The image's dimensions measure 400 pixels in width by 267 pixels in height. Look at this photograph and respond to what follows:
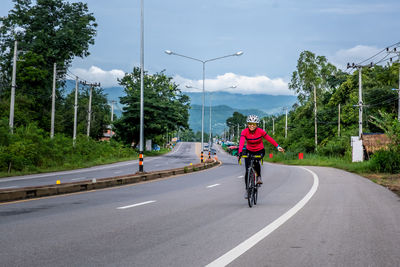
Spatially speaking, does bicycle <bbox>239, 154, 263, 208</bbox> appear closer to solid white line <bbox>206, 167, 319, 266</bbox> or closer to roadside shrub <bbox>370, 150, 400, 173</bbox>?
solid white line <bbox>206, 167, 319, 266</bbox>

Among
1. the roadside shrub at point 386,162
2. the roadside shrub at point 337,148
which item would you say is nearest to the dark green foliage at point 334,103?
the roadside shrub at point 337,148

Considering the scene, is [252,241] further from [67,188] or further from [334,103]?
[334,103]

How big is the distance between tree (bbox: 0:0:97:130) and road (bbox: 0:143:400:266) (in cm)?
4322

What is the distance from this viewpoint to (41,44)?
51.3 meters

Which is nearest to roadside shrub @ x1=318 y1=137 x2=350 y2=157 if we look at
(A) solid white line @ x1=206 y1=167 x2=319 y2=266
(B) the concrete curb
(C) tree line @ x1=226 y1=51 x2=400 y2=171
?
(C) tree line @ x1=226 y1=51 x2=400 y2=171

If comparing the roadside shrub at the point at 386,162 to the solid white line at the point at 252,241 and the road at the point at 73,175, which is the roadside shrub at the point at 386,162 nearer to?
the road at the point at 73,175

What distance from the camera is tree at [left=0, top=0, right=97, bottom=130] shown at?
1976 inches

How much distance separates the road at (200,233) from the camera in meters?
4.95

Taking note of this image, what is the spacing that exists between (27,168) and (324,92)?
6442 cm

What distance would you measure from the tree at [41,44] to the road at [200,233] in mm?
43216

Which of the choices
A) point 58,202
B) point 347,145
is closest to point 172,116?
point 347,145

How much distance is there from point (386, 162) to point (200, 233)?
1888 cm

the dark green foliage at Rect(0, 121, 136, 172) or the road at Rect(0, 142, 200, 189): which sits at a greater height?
the dark green foliage at Rect(0, 121, 136, 172)

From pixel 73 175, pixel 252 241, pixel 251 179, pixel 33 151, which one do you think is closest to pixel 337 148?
Result: pixel 33 151
